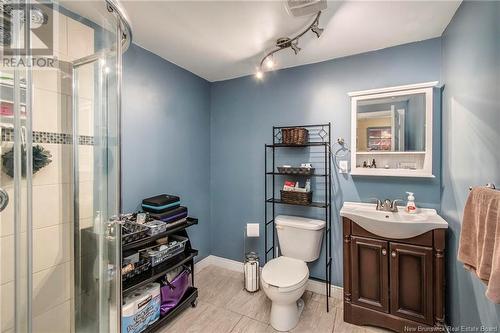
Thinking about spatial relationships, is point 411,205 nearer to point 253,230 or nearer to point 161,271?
point 253,230

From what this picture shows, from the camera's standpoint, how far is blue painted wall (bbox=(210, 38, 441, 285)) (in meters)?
1.94

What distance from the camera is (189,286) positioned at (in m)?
2.14

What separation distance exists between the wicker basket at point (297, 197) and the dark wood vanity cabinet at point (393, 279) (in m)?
0.40

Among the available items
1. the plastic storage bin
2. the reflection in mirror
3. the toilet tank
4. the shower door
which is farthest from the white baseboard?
the shower door

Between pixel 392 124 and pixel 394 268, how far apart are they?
116cm

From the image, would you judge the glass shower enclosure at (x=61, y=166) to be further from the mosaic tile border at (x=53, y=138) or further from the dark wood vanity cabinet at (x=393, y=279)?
the dark wood vanity cabinet at (x=393, y=279)

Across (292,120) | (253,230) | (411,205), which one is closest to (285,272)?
(253,230)

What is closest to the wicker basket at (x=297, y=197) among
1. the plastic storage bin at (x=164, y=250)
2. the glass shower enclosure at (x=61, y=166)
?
the plastic storage bin at (x=164, y=250)

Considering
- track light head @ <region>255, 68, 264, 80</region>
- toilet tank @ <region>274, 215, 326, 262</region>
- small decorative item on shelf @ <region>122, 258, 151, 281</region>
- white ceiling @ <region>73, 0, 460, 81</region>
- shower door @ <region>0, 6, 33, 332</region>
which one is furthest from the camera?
track light head @ <region>255, 68, 264, 80</region>

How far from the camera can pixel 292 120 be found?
2.44 metres

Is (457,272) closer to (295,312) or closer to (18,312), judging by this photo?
(295,312)

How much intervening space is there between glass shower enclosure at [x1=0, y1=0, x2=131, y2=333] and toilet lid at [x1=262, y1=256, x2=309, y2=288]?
105 centimetres

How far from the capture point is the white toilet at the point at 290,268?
5.76 feet

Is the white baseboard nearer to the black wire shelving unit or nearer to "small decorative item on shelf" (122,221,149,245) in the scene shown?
the black wire shelving unit
